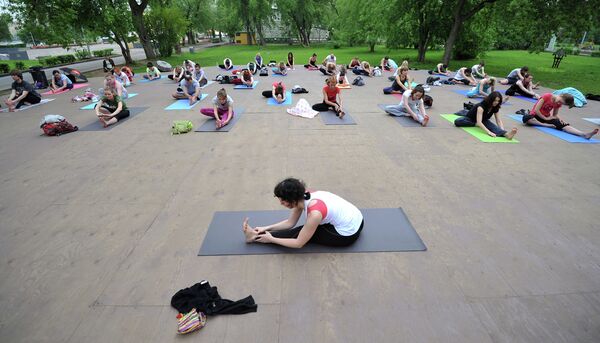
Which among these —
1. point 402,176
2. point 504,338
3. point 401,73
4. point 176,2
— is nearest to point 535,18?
point 401,73

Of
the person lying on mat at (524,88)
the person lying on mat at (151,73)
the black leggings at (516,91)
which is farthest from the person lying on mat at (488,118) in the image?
the person lying on mat at (151,73)

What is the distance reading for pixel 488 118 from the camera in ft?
22.1

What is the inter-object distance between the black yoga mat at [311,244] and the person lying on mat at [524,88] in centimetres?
944

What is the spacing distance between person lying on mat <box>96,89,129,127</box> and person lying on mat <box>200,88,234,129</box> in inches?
91.5

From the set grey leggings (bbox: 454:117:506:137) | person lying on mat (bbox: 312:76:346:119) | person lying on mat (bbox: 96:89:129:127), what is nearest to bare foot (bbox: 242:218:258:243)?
person lying on mat (bbox: 312:76:346:119)

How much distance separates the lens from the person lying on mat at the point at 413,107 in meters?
6.93

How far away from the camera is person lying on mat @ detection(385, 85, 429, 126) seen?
693 centimetres

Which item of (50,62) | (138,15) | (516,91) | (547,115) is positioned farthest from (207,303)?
(50,62)

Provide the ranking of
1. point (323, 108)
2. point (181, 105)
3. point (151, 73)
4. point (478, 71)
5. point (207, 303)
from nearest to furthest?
point (207, 303), point (323, 108), point (181, 105), point (478, 71), point (151, 73)

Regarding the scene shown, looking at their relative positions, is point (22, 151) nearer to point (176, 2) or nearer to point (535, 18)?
point (535, 18)

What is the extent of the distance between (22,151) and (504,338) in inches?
334

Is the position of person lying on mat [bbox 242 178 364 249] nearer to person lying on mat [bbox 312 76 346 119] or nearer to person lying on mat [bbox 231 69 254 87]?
person lying on mat [bbox 312 76 346 119]

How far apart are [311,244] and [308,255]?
0.17m

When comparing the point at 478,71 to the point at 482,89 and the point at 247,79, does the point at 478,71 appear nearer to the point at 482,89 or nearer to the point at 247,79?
the point at 482,89
